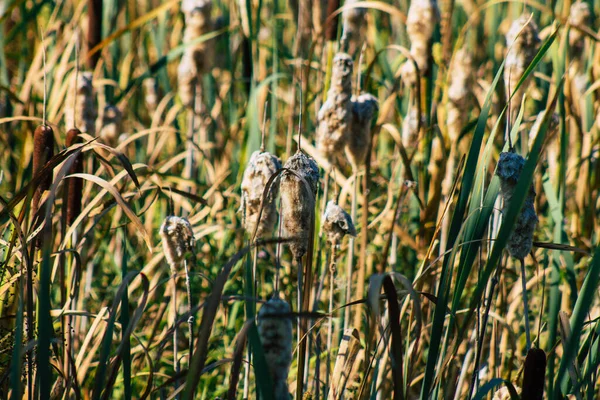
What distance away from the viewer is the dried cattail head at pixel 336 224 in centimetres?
140

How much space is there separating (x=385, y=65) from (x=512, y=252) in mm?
1365

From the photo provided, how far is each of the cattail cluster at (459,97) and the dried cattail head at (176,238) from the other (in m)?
1.08

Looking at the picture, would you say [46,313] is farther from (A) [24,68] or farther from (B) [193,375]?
(A) [24,68]

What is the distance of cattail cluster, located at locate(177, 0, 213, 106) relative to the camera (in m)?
2.47

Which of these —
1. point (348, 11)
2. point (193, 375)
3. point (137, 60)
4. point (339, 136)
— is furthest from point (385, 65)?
point (137, 60)

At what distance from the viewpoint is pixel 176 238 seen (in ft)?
4.43

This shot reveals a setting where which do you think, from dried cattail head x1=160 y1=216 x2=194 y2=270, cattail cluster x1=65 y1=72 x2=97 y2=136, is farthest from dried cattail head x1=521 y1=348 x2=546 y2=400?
cattail cluster x1=65 y1=72 x2=97 y2=136

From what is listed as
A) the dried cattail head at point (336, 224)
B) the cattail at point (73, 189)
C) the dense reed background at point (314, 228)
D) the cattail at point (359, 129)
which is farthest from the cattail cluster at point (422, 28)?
the cattail at point (73, 189)

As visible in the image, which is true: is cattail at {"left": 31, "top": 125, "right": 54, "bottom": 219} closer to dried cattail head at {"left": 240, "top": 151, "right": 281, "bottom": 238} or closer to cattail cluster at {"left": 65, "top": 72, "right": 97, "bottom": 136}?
dried cattail head at {"left": 240, "top": 151, "right": 281, "bottom": 238}

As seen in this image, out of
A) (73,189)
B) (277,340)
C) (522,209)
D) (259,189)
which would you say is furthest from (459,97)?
(277,340)

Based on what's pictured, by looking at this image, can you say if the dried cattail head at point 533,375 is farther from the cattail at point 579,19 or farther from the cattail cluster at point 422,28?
the cattail at point 579,19

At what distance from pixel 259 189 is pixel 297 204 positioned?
0.36ft

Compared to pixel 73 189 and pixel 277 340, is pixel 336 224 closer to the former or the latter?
pixel 277 340

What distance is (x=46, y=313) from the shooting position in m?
1.00
